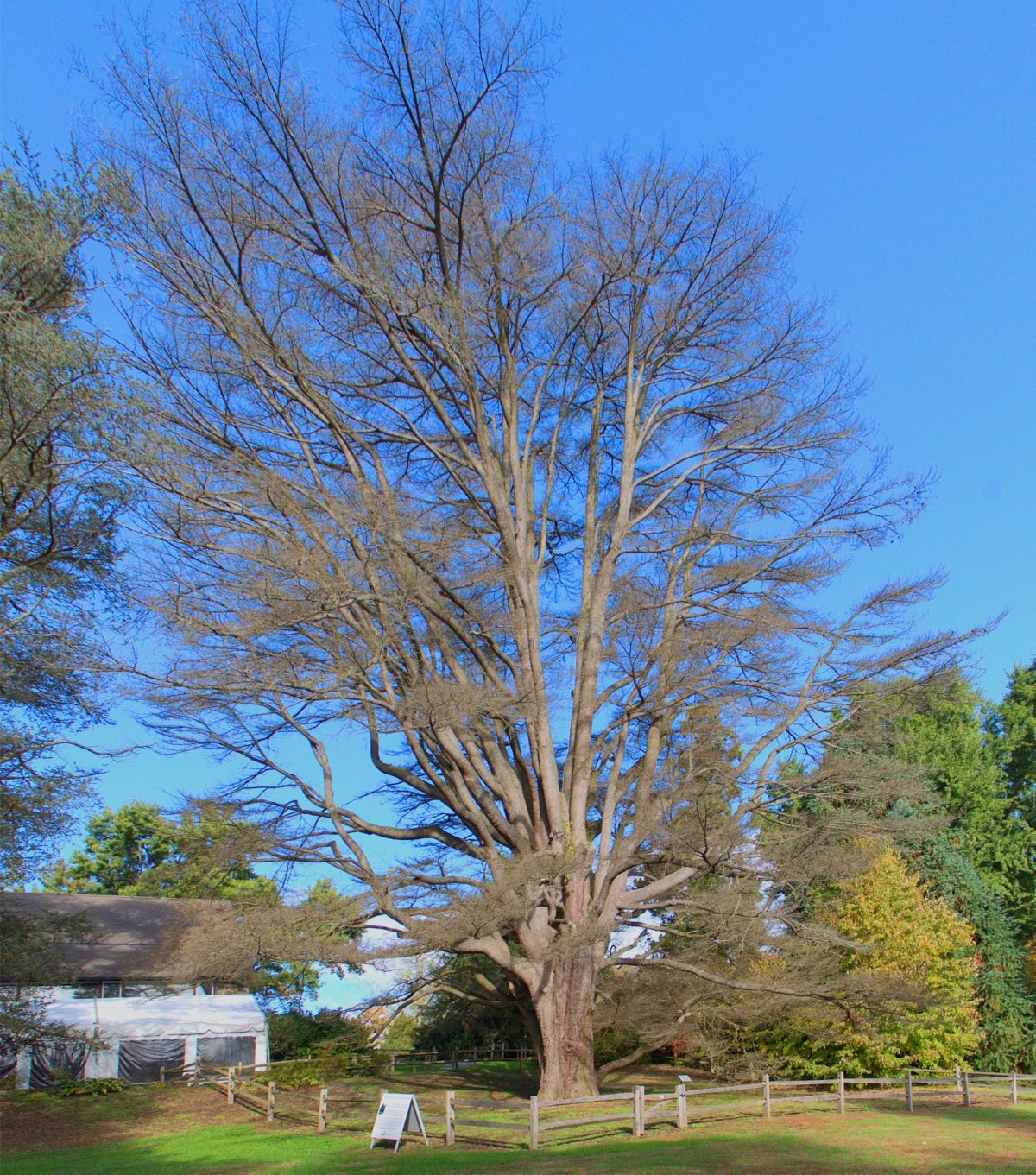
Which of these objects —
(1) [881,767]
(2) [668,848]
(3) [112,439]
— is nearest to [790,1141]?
(2) [668,848]

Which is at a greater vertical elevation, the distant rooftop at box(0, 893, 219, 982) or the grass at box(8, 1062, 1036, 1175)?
the distant rooftop at box(0, 893, 219, 982)

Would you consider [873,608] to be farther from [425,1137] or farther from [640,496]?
[425,1137]

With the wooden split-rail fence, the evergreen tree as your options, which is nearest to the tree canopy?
the evergreen tree

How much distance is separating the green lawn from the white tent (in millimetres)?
7473

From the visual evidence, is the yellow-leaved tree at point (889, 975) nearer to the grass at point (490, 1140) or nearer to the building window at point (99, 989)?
the grass at point (490, 1140)

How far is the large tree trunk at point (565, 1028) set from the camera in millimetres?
15828

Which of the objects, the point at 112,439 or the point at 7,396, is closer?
the point at 7,396

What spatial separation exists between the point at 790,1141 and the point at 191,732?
990 centimetres

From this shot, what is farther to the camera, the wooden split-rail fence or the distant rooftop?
the distant rooftop

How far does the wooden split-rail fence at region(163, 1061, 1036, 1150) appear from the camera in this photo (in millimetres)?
13750

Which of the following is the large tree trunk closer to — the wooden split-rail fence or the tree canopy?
the wooden split-rail fence

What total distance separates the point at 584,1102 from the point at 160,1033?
46.7 ft

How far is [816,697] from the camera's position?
17891mm

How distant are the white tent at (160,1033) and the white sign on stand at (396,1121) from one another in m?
10.5
